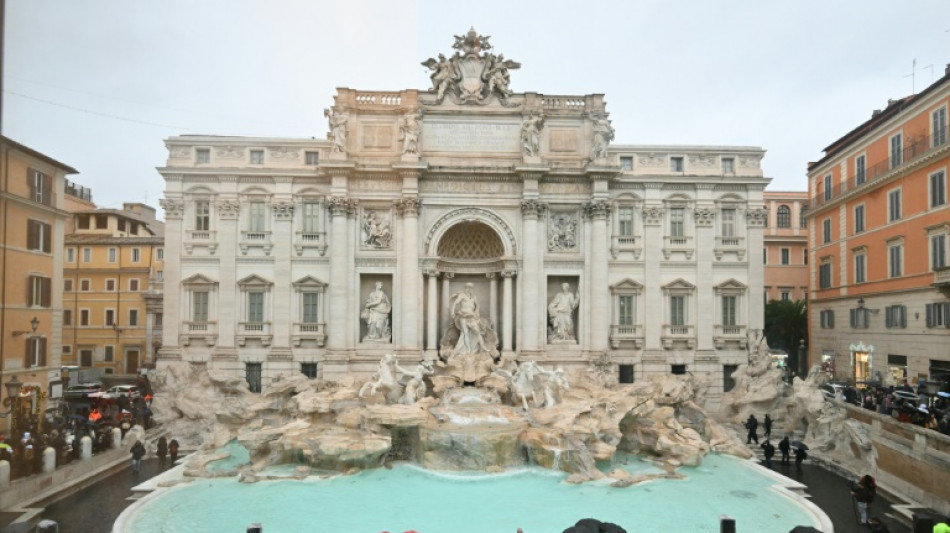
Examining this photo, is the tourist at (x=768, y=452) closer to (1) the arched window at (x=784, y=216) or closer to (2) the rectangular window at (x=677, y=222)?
(2) the rectangular window at (x=677, y=222)

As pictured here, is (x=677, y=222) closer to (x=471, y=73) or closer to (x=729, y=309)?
(x=729, y=309)

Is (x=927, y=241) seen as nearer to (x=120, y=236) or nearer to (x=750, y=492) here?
(x=750, y=492)

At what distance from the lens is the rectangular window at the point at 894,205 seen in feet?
89.4

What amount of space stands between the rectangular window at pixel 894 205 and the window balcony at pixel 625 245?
12.5m

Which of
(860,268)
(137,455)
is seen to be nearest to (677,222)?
(860,268)

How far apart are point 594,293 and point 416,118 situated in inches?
469

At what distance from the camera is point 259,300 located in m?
26.8

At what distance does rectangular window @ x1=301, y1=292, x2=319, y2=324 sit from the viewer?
2688 cm

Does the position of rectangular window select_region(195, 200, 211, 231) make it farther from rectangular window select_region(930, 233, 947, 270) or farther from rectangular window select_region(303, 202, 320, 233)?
rectangular window select_region(930, 233, 947, 270)

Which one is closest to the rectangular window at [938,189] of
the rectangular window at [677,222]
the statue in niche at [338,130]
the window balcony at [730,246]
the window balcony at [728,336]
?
the window balcony at [730,246]

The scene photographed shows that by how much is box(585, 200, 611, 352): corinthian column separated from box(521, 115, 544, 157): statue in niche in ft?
12.3

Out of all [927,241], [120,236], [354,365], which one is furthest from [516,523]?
[120,236]

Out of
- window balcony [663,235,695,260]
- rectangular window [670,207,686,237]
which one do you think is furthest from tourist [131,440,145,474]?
rectangular window [670,207,686,237]

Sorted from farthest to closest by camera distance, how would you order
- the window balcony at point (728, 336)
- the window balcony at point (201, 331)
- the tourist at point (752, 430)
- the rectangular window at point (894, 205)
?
1. the window balcony at point (728, 336)
2. the rectangular window at point (894, 205)
3. the window balcony at point (201, 331)
4. the tourist at point (752, 430)
